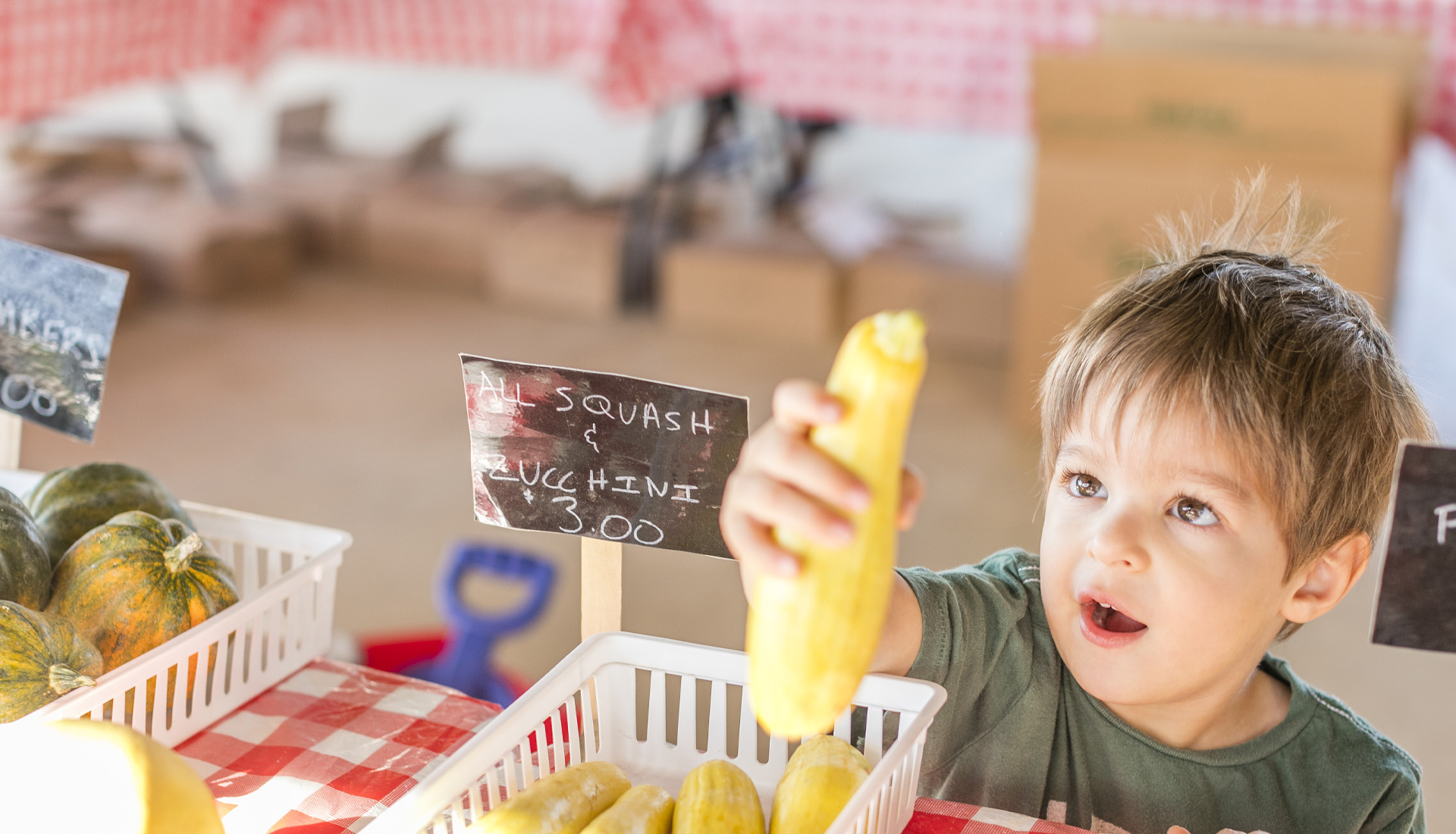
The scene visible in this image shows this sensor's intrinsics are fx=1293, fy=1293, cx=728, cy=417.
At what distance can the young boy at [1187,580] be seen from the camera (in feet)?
3.24

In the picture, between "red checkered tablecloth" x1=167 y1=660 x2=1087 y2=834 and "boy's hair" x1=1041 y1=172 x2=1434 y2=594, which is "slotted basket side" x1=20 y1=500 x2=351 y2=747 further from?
"boy's hair" x1=1041 y1=172 x2=1434 y2=594

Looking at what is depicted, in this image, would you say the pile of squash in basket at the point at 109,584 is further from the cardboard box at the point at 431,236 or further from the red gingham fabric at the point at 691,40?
the cardboard box at the point at 431,236

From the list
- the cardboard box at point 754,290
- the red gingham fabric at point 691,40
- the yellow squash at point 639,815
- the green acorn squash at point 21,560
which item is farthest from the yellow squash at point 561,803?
the cardboard box at point 754,290

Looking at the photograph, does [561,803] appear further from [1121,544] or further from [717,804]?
[1121,544]

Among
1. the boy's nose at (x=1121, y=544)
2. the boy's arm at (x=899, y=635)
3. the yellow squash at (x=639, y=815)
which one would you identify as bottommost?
the yellow squash at (x=639, y=815)

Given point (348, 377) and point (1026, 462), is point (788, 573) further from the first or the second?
point (348, 377)

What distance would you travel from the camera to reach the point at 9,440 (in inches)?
52.6

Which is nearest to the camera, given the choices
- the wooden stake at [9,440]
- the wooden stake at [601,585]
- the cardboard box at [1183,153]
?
the wooden stake at [601,585]

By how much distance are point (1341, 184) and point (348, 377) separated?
2700mm

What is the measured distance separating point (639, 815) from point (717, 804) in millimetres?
53

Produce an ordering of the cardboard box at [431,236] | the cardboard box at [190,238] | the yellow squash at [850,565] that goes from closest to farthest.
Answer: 1. the yellow squash at [850,565]
2. the cardboard box at [190,238]
3. the cardboard box at [431,236]

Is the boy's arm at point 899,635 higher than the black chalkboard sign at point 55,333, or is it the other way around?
the black chalkboard sign at point 55,333

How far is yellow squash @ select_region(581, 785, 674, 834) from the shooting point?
2.76 feet

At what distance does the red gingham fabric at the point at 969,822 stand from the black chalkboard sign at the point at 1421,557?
27 centimetres
